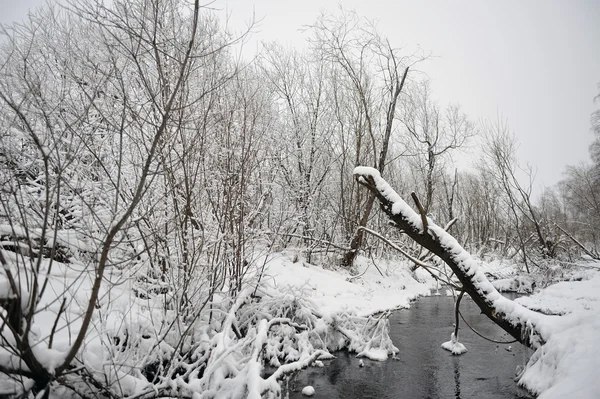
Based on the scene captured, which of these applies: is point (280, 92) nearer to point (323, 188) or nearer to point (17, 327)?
point (323, 188)

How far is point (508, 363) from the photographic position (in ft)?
18.0

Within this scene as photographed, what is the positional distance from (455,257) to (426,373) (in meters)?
2.85

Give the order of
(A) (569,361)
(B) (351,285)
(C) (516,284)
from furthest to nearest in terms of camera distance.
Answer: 1. (C) (516,284)
2. (B) (351,285)
3. (A) (569,361)

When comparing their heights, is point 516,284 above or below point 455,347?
above

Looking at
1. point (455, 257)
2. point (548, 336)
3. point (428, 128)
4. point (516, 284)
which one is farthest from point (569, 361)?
point (428, 128)

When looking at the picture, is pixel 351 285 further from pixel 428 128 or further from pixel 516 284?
pixel 428 128

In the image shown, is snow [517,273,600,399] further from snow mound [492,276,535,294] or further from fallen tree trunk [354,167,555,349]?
snow mound [492,276,535,294]

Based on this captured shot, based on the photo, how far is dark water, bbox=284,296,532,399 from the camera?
A: 4.64 metres

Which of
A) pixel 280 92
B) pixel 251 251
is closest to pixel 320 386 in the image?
pixel 251 251

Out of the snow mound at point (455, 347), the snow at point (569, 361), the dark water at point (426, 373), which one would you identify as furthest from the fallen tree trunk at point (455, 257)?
the snow mound at point (455, 347)

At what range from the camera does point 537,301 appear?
8438mm

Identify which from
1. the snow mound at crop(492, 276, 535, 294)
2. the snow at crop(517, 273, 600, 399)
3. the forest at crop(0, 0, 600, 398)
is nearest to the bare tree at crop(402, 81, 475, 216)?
the forest at crop(0, 0, 600, 398)

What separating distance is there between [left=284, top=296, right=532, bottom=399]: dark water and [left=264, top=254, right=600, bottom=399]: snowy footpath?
0.43m

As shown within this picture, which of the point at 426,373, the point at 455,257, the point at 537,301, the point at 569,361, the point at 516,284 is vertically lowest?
the point at 426,373
